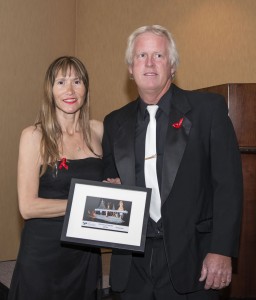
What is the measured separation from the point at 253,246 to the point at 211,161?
161 centimetres

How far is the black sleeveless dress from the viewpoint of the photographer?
248cm

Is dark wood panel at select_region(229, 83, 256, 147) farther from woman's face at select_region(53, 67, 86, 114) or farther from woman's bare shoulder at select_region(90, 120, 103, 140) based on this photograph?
woman's face at select_region(53, 67, 86, 114)

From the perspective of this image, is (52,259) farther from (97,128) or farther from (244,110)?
(244,110)

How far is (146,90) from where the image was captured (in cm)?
230

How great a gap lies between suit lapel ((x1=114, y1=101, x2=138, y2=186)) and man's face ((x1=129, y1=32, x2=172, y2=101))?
0.58 feet

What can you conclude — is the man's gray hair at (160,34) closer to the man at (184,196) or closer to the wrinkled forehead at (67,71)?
the man at (184,196)

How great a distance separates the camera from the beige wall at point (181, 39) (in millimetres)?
4594

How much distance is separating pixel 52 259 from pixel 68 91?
3.24 feet

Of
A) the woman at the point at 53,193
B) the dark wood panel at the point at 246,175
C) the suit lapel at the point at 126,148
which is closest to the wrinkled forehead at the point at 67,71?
the woman at the point at 53,193

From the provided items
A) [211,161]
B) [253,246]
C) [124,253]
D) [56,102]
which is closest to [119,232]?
[124,253]

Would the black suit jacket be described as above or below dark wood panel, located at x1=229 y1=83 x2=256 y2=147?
below

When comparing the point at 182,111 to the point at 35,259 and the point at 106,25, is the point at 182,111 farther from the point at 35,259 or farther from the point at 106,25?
the point at 106,25

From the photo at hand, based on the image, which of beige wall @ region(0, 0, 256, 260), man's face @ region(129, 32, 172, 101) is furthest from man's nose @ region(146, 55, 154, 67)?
beige wall @ region(0, 0, 256, 260)

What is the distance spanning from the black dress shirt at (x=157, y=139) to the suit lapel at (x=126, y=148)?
1.2 inches
